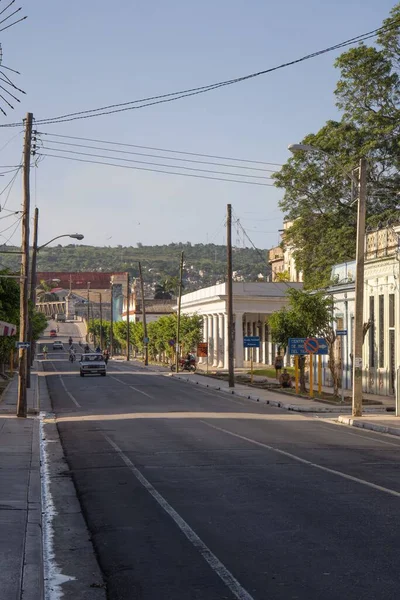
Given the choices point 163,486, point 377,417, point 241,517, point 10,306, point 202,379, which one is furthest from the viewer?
point 202,379

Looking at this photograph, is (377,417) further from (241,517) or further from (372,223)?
(372,223)

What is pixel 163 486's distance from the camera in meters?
16.3

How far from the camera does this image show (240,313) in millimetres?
84938

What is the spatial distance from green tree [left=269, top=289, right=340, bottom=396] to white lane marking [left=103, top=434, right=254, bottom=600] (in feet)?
88.3

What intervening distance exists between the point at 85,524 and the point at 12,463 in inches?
286

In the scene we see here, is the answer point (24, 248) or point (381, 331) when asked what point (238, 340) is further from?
point (24, 248)

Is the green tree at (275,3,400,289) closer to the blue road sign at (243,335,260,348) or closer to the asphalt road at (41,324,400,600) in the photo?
the blue road sign at (243,335,260,348)

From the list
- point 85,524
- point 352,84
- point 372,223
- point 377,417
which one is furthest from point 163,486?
point 352,84

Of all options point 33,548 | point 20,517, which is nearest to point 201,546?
point 33,548

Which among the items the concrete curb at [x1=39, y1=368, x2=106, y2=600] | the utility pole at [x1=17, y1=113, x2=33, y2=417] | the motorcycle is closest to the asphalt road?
the concrete curb at [x1=39, y1=368, x2=106, y2=600]

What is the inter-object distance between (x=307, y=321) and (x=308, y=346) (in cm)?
334

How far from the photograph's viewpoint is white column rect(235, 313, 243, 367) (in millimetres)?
85688

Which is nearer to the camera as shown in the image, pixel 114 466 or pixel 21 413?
pixel 114 466

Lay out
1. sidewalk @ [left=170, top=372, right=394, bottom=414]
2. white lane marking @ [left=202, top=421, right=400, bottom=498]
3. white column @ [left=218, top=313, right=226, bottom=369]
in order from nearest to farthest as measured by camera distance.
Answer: white lane marking @ [left=202, top=421, right=400, bottom=498]
sidewalk @ [left=170, top=372, right=394, bottom=414]
white column @ [left=218, top=313, right=226, bottom=369]
